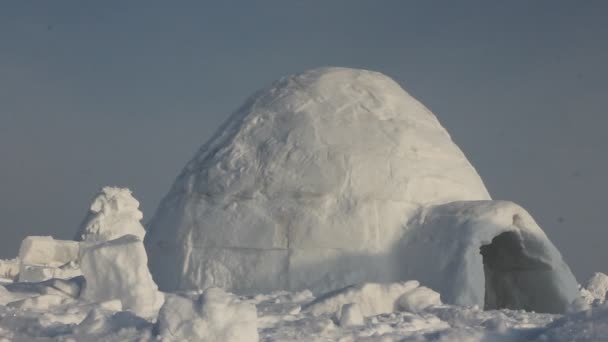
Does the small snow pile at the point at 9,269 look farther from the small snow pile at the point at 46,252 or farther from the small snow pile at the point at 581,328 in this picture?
the small snow pile at the point at 581,328

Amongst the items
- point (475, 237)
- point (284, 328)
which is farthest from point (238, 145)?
point (284, 328)

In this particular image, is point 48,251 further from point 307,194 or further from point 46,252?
point 307,194

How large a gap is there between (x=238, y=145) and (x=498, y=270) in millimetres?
4505

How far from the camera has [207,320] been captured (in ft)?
15.6

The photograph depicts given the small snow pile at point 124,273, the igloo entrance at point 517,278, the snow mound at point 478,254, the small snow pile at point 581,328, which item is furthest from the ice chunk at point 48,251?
the small snow pile at point 581,328

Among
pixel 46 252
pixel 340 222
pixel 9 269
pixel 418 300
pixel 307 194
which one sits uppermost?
pixel 307 194

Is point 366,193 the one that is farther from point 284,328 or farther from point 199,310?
point 199,310

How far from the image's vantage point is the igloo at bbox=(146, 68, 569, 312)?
9414 millimetres

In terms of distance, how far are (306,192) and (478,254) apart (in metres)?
2.22

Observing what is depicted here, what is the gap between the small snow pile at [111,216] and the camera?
28.1 metres

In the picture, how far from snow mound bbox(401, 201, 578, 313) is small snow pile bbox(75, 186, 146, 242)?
19411mm

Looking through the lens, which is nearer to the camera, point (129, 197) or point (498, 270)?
point (498, 270)

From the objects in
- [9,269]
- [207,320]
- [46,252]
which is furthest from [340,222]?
[46,252]

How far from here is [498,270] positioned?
11.9 meters
